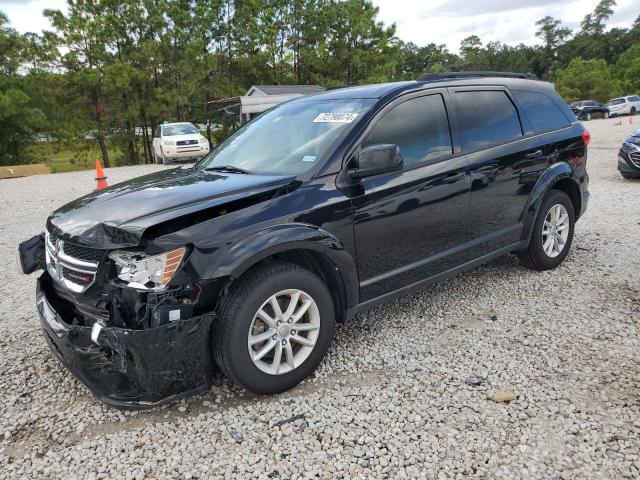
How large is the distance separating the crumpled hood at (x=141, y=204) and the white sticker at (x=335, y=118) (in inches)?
25.1

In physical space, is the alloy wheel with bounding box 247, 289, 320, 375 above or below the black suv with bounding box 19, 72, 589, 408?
below

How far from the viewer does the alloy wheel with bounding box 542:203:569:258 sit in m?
4.60

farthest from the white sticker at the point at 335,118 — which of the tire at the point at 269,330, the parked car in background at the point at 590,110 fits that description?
the parked car in background at the point at 590,110

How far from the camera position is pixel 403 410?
271 centimetres

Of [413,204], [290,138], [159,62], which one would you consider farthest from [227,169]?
[159,62]

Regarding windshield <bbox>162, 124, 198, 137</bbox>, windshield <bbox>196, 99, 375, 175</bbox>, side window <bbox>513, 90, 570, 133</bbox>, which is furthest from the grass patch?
side window <bbox>513, 90, 570, 133</bbox>

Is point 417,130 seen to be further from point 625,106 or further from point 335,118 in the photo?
point 625,106

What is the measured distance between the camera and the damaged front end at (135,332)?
2443mm

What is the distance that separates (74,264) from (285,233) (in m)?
1.19

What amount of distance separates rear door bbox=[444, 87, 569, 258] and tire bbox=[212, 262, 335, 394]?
5.26ft

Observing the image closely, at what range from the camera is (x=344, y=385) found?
9.82 ft

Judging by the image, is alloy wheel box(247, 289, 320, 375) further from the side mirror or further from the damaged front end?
the side mirror

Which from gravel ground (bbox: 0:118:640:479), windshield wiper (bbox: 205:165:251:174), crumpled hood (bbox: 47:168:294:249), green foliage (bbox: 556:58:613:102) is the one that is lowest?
gravel ground (bbox: 0:118:640:479)

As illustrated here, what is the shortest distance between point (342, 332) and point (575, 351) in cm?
160
